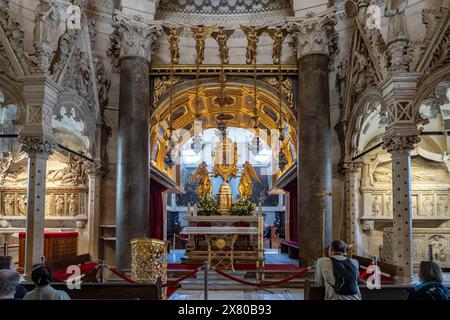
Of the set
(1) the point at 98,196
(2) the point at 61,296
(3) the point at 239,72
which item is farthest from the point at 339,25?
(2) the point at 61,296

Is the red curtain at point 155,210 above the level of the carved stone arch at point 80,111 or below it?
below

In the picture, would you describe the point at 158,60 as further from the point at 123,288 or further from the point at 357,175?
the point at 123,288

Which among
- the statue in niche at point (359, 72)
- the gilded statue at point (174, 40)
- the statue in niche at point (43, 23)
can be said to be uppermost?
the gilded statue at point (174, 40)

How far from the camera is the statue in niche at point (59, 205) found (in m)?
15.1

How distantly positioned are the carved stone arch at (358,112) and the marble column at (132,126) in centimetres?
598

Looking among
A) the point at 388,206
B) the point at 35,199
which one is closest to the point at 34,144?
the point at 35,199

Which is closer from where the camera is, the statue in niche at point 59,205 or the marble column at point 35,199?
the marble column at point 35,199

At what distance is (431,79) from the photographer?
10.1 metres

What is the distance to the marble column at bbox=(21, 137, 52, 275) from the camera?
10.6 m

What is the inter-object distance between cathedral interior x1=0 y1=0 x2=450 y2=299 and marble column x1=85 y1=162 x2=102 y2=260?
42mm

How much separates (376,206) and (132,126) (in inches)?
300

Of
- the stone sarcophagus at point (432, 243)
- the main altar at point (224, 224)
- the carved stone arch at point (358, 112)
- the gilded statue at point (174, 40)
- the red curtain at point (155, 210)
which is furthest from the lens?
the red curtain at point (155, 210)

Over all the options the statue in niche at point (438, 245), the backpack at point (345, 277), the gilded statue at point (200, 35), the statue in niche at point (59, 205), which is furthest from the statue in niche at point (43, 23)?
the statue in niche at point (438, 245)

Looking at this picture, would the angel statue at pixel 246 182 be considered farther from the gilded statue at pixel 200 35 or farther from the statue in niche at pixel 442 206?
the statue in niche at pixel 442 206
